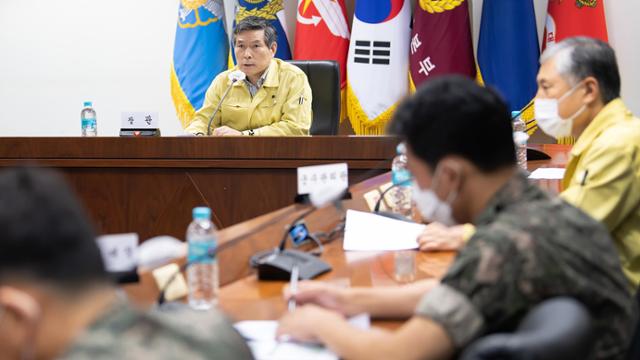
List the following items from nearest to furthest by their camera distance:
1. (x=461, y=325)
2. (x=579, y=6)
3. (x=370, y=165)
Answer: (x=461, y=325) < (x=370, y=165) < (x=579, y=6)

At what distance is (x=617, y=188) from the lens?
6.41ft

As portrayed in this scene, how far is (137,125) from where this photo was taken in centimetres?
347

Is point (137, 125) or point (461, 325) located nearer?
point (461, 325)

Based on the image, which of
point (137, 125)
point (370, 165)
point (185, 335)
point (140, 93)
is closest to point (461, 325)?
point (185, 335)

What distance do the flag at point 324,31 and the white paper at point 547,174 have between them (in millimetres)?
2095

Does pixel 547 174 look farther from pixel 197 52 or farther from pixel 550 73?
pixel 197 52

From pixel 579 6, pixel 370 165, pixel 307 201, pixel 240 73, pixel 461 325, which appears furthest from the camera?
pixel 579 6

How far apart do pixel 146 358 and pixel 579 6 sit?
4502 millimetres

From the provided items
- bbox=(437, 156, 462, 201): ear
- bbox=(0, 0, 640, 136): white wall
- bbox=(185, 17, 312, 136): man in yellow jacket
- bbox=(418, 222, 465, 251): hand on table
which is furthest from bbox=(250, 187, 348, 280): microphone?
bbox=(0, 0, 640, 136): white wall

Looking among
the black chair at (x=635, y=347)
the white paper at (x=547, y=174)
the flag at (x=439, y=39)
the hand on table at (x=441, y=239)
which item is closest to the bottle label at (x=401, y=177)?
the hand on table at (x=441, y=239)

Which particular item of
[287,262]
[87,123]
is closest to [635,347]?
[287,262]

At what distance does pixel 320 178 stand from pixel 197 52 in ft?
10.3

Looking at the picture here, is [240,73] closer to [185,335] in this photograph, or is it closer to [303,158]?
[303,158]

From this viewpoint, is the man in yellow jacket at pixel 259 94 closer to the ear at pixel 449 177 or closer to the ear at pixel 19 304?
the ear at pixel 449 177
